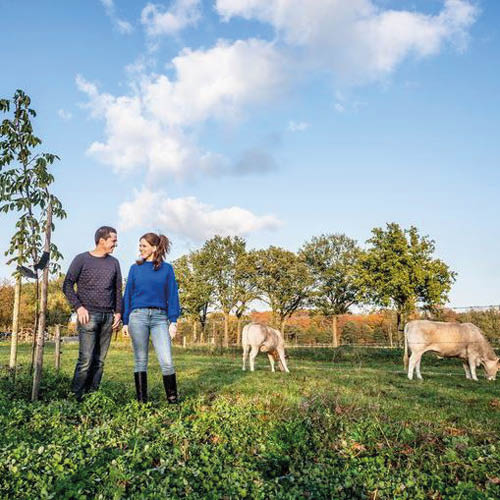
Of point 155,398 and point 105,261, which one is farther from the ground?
point 105,261

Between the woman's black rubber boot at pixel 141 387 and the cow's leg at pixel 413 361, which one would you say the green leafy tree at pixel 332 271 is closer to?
the cow's leg at pixel 413 361

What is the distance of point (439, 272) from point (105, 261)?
29.6 m

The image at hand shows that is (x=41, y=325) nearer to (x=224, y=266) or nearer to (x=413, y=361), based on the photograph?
(x=413, y=361)

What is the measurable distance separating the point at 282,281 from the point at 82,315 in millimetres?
45197

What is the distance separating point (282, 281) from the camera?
50438 mm

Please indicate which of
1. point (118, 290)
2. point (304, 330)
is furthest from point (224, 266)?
point (118, 290)

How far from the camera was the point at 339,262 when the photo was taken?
169ft

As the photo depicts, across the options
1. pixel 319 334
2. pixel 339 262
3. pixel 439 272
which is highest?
pixel 339 262

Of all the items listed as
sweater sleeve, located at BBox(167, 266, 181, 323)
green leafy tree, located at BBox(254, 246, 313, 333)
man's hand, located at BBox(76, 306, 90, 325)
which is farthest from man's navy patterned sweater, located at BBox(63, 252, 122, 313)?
green leafy tree, located at BBox(254, 246, 313, 333)

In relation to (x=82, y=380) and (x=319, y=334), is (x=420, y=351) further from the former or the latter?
(x=319, y=334)

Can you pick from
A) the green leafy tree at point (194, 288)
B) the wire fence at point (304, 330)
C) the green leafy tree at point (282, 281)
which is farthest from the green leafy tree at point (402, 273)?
the green leafy tree at point (194, 288)

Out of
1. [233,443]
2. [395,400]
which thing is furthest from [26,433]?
[395,400]

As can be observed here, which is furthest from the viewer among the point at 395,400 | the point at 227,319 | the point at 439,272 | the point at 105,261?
the point at 227,319

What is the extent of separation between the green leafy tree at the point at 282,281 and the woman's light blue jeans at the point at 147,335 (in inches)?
1736
